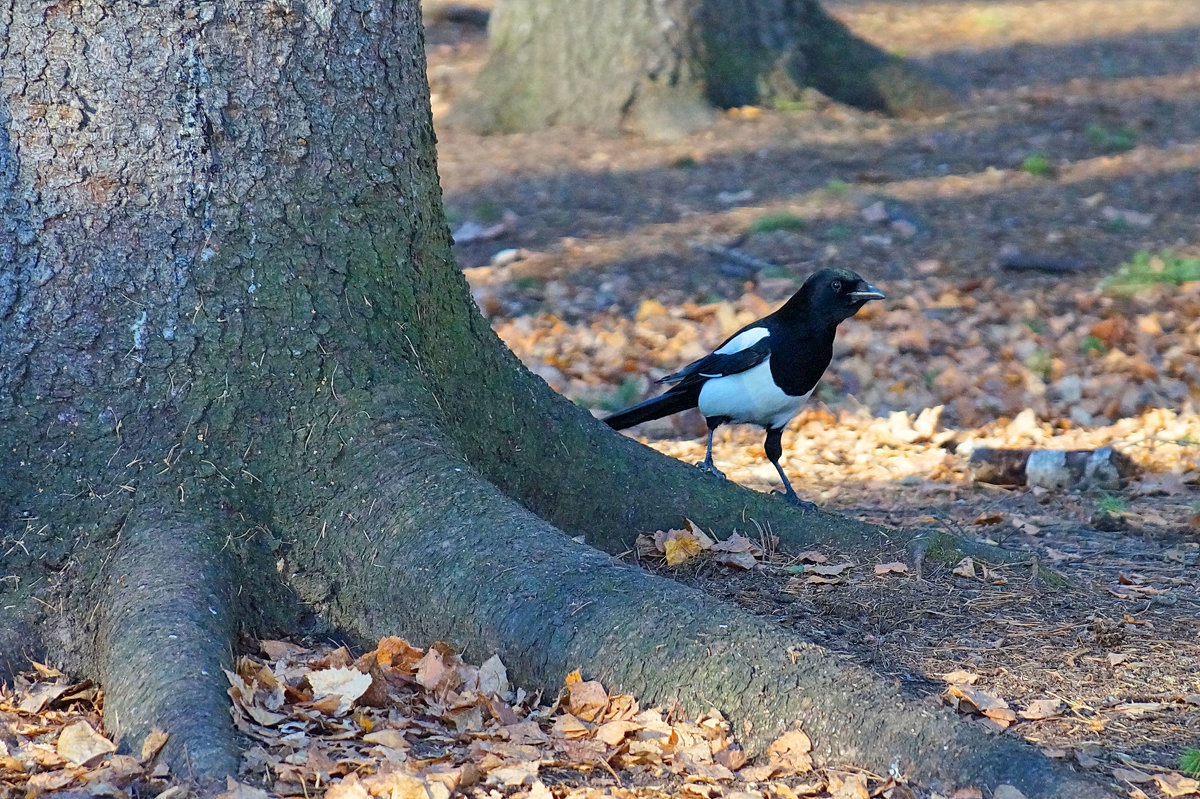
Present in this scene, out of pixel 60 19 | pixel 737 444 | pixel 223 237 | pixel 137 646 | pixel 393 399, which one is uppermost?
pixel 60 19

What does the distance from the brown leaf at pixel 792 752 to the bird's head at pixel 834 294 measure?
2.65 m

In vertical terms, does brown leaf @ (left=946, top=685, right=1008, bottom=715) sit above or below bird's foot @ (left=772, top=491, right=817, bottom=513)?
above

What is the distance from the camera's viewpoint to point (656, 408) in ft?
17.7

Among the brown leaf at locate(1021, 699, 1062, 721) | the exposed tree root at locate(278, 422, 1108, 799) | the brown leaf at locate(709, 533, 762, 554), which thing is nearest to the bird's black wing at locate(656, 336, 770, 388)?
the brown leaf at locate(709, 533, 762, 554)

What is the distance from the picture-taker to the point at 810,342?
201 inches

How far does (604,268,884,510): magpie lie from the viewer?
5062 millimetres

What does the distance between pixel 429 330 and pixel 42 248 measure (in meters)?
1.03

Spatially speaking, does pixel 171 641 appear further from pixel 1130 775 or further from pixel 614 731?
pixel 1130 775

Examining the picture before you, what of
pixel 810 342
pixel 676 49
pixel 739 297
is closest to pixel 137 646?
pixel 810 342

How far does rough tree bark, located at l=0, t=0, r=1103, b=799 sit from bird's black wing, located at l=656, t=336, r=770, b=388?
2.08 m

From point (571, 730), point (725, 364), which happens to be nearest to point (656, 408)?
point (725, 364)

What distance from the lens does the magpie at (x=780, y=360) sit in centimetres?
506

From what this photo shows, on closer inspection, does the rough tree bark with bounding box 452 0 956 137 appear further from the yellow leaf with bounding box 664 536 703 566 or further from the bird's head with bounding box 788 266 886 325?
the yellow leaf with bounding box 664 536 703 566

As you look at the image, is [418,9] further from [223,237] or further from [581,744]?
[581,744]
